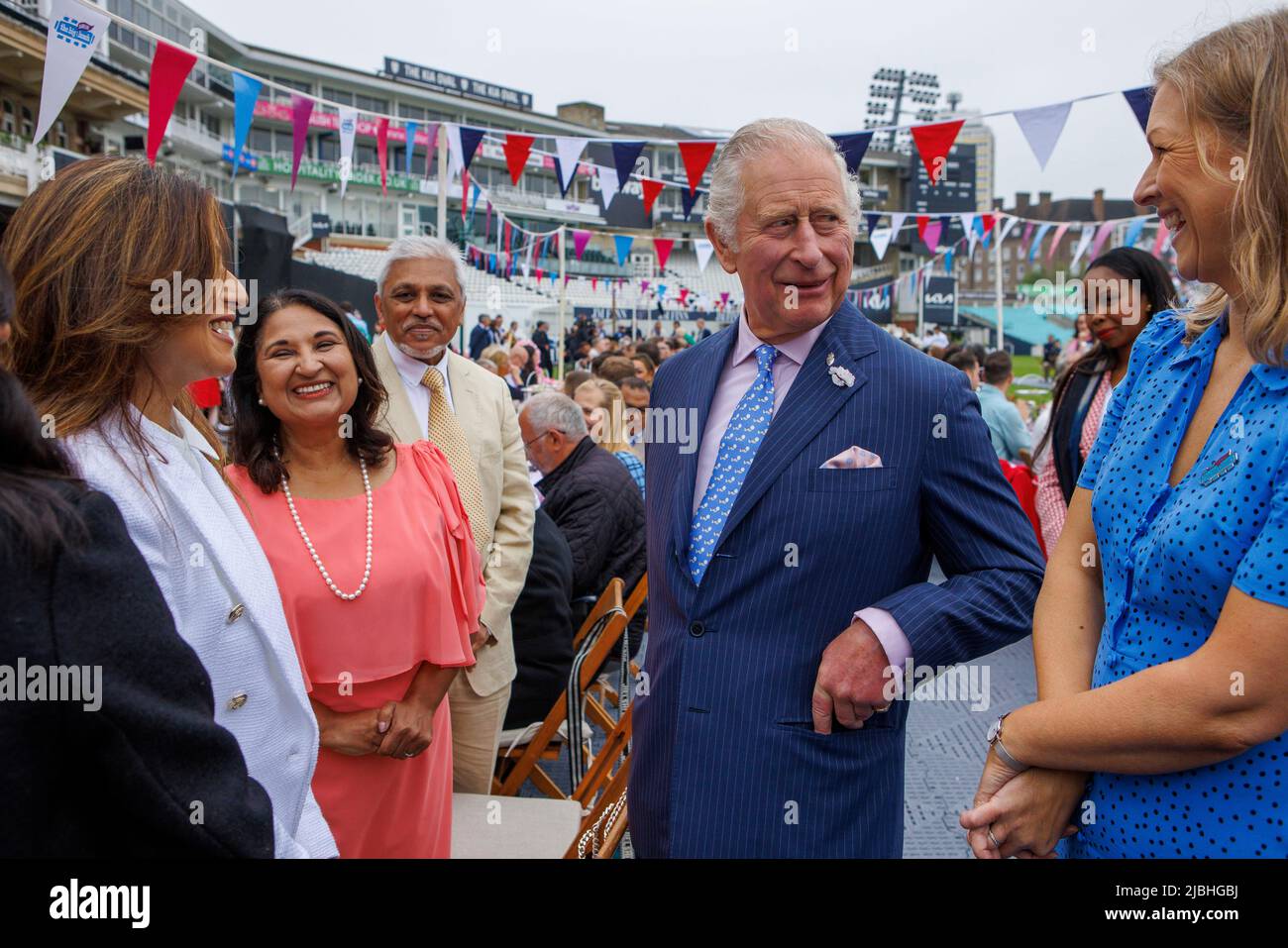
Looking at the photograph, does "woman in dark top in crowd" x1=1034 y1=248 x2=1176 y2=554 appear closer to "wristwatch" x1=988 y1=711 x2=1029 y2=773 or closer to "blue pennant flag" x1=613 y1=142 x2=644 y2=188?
"wristwatch" x1=988 y1=711 x2=1029 y2=773

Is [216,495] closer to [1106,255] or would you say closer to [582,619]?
[582,619]

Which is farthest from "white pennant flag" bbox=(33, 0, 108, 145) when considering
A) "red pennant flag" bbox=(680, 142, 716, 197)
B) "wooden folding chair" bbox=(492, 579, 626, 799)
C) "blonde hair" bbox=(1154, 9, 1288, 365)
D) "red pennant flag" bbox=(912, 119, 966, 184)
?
"red pennant flag" bbox=(912, 119, 966, 184)

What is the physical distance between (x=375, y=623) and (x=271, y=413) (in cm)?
66

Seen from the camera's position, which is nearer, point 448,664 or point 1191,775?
point 1191,775

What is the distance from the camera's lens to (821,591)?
178 centimetres

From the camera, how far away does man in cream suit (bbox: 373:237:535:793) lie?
3.19 metres

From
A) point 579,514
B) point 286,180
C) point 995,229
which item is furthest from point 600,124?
point 579,514

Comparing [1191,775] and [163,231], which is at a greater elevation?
[163,231]

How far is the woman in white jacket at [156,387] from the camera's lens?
4.50 ft

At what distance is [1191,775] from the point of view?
48.4 inches

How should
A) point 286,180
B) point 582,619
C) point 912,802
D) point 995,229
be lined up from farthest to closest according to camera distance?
point 286,180, point 995,229, point 582,619, point 912,802

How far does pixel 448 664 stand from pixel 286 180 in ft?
184

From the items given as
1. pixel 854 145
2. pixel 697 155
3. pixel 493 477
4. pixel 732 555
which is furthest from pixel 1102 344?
pixel 697 155

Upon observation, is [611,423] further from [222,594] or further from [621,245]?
[621,245]
